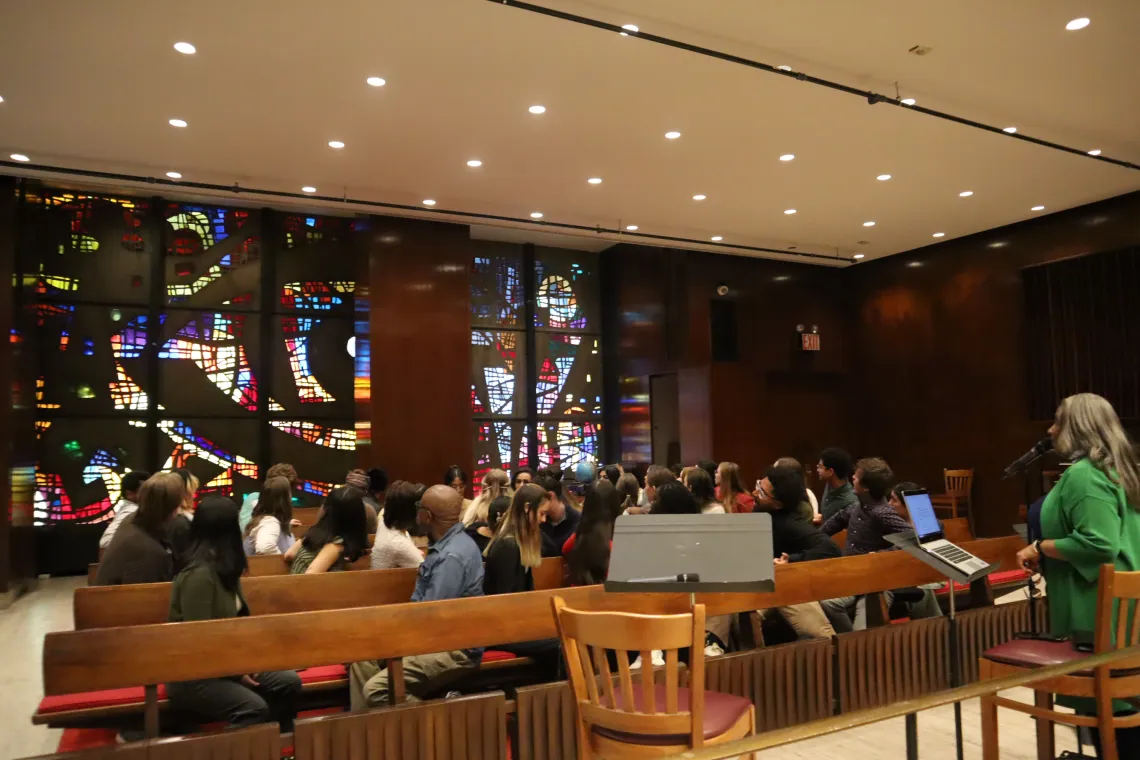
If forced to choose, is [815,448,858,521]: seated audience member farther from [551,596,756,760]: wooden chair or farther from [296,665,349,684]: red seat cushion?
[296,665,349,684]: red seat cushion

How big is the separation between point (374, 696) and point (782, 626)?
1967 mm

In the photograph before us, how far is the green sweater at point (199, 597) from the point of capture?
280 centimetres

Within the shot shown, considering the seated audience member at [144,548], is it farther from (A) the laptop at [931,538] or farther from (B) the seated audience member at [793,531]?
(A) the laptop at [931,538]

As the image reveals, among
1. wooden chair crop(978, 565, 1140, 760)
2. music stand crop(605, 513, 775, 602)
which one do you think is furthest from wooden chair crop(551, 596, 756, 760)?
wooden chair crop(978, 565, 1140, 760)

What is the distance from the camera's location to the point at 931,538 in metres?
3.20

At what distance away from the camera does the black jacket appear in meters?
3.85

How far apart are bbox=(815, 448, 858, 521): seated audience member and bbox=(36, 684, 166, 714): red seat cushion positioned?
3.77 m

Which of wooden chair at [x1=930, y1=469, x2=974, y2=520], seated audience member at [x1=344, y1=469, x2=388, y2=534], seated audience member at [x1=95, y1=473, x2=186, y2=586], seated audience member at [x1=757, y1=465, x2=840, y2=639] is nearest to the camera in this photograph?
seated audience member at [x1=95, y1=473, x2=186, y2=586]

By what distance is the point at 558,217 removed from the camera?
9.24 meters

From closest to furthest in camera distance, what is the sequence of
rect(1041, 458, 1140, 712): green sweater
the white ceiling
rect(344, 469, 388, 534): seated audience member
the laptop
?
1. rect(1041, 458, 1140, 712): green sweater
2. the laptop
3. the white ceiling
4. rect(344, 469, 388, 534): seated audience member

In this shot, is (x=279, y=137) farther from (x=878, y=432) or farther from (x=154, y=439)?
(x=878, y=432)

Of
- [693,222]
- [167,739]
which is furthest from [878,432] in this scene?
[167,739]

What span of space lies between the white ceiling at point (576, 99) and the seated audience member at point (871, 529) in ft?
9.64

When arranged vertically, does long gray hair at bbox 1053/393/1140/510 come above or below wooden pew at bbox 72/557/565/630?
above
